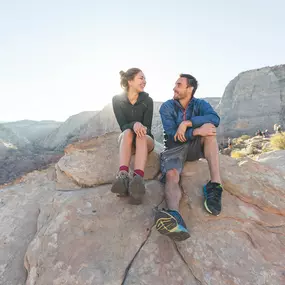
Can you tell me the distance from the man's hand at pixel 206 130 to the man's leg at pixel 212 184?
0.17 feet

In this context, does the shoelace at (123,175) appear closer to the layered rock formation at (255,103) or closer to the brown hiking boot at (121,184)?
the brown hiking boot at (121,184)

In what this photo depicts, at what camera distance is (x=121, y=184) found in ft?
7.28

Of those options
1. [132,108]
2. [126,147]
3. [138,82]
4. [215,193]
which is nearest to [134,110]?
[132,108]

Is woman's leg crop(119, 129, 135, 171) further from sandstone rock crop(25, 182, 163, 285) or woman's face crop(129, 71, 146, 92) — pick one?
woman's face crop(129, 71, 146, 92)

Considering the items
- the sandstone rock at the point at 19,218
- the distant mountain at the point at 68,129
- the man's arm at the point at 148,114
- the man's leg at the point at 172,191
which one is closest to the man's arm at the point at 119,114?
the man's arm at the point at 148,114

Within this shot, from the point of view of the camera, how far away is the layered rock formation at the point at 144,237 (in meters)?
1.85

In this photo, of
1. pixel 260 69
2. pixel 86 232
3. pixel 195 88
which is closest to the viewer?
pixel 86 232

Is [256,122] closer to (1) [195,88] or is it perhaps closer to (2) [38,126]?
(1) [195,88]

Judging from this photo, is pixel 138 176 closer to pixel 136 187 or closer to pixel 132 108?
pixel 136 187

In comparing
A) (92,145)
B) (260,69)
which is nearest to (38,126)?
(260,69)

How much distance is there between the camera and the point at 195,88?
119 inches

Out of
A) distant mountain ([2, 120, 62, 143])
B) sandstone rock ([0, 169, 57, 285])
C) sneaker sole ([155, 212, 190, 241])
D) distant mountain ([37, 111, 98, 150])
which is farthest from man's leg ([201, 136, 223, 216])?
distant mountain ([2, 120, 62, 143])

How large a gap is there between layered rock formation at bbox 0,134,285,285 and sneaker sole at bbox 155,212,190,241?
219mm

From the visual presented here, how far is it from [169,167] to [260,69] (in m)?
41.1
